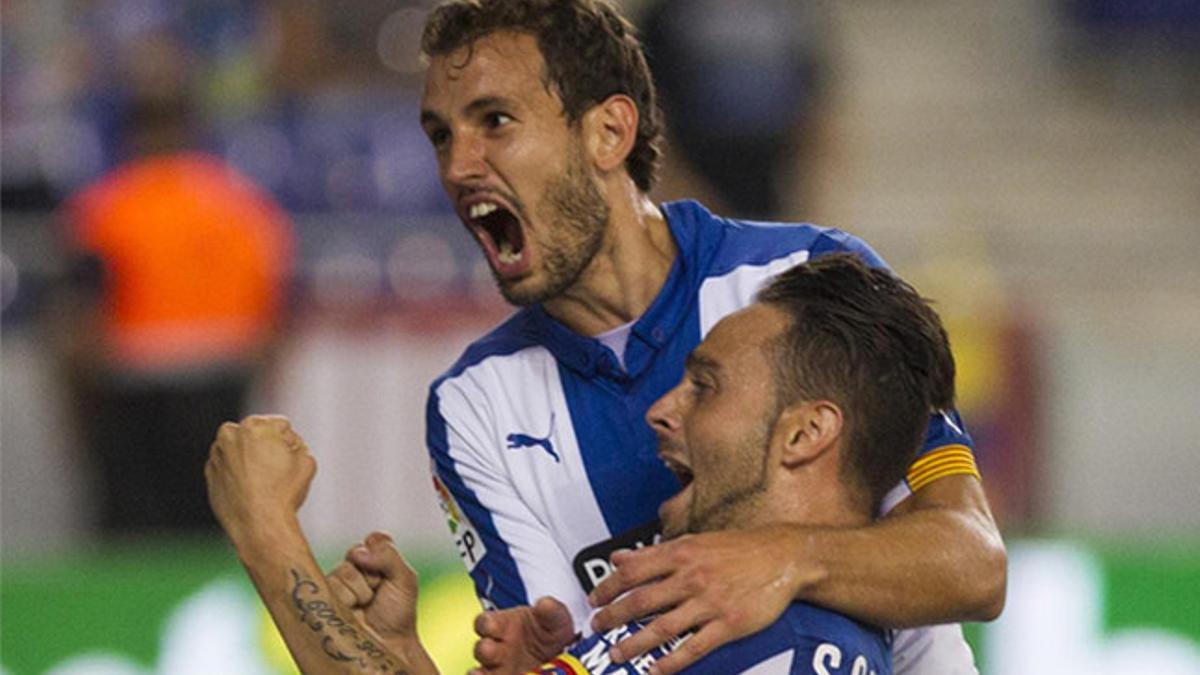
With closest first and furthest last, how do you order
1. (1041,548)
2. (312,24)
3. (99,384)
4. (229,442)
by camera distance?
(229,442) < (1041,548) < (99,384) < (312,24)

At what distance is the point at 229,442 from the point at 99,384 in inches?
196

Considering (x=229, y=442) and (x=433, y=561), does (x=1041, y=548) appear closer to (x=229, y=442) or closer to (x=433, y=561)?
(x=433, y=561)

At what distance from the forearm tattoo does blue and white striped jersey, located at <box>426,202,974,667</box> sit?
42 cm

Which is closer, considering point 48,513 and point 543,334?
point 543,334

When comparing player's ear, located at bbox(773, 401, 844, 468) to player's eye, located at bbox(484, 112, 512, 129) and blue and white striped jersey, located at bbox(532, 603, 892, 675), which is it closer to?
blue and white striped jersey, located at bbox(532, 603, 892, 675)

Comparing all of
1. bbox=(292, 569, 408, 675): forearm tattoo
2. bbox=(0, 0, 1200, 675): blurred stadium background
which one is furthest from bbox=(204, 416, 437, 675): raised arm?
bbox=(0, 0, 1200, 675): blurred stadium background

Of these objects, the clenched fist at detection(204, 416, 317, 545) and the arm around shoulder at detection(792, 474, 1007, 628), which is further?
the clenched fist at detection(204, 416, 317, 545)

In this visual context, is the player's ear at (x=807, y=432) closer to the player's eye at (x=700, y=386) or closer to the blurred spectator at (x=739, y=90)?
the player's eye at (x=700, y=386)

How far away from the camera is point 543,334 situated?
14.7ft

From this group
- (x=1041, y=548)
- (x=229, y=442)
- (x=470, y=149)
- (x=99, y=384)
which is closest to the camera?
(x=229, y=442)

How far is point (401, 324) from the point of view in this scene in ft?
30.0

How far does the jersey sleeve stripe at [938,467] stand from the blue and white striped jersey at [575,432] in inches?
17.0

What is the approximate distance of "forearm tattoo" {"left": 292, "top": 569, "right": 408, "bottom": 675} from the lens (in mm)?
3939

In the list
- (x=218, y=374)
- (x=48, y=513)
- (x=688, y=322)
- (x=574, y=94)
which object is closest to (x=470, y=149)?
(x=574, y=94)
